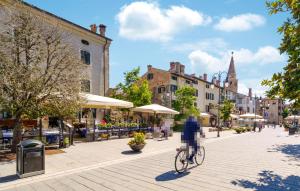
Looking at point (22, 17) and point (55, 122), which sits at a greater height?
point (22, 17)

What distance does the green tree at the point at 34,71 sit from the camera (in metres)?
9.91

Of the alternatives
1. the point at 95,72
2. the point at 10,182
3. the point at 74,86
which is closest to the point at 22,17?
the point at 74,86

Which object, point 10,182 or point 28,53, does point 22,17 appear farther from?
point 10,182

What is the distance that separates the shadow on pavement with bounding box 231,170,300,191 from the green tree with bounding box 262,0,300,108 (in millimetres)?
2492

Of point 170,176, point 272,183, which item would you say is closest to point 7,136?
point 170,176

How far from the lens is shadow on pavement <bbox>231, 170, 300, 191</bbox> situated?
22.4 ft

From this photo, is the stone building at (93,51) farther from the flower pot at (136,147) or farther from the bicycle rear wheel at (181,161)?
the bicycle rear wheel at (181,161)

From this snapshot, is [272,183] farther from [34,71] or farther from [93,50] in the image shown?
[93,50]

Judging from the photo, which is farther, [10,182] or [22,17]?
[22,17]

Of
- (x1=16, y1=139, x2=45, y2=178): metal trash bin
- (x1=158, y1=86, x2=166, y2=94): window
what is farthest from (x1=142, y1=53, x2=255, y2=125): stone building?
(x1=16, y1=139, x2=45, y2=178): metal trash bin

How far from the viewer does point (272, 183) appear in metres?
7.29

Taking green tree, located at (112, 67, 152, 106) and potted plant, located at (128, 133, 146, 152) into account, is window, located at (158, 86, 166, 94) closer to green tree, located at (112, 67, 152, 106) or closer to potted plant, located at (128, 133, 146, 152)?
green tree, located at (112, 67, 152, 106)

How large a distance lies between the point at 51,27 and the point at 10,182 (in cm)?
779

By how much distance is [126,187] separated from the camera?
6.65m
